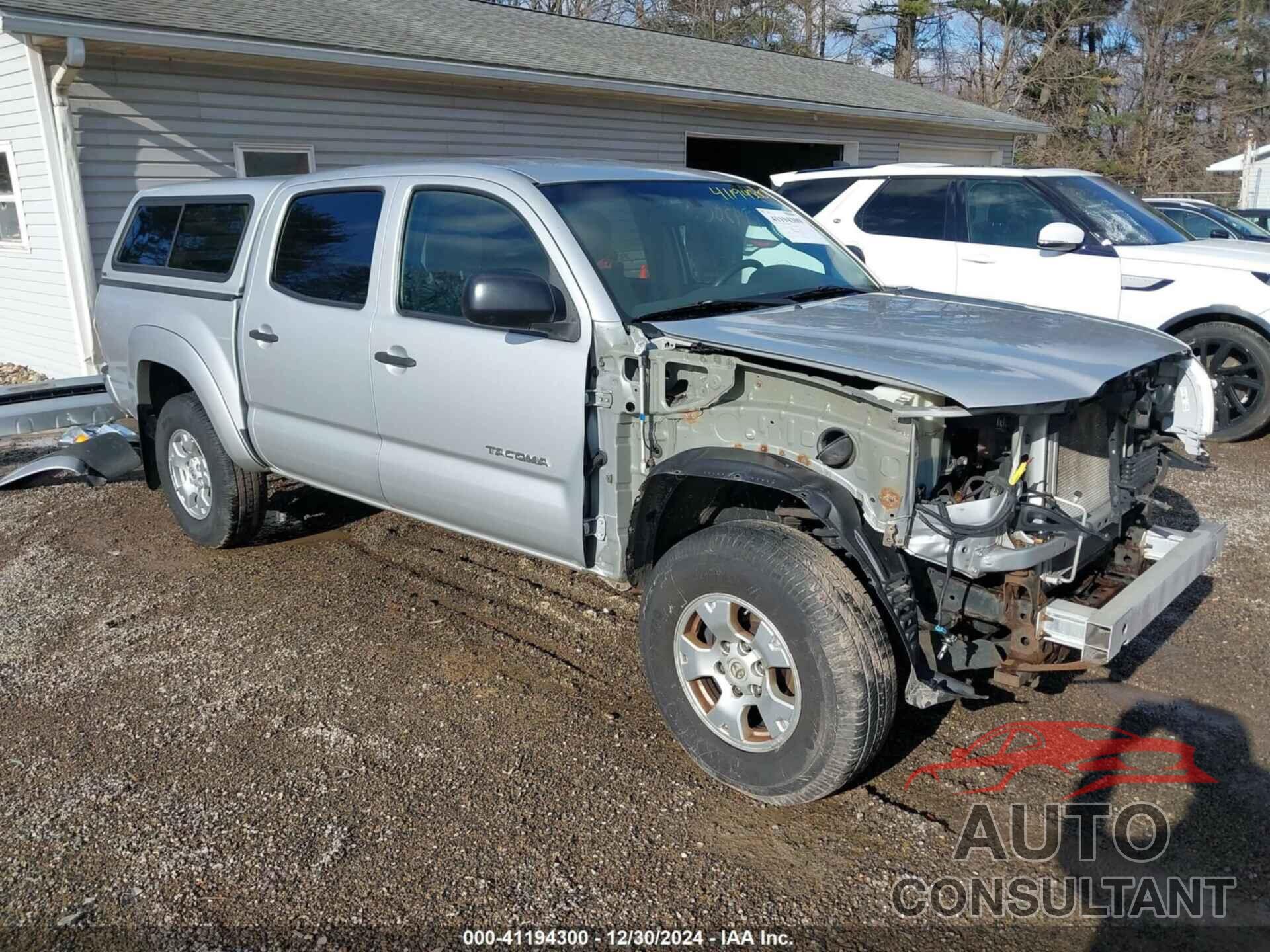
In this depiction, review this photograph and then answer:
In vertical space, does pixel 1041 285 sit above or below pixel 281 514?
above

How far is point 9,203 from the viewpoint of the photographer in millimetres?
10461

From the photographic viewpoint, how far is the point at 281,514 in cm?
639

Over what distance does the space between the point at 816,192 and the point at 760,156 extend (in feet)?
36.2

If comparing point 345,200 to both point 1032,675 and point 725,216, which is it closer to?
point 725,216

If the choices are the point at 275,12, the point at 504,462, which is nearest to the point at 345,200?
the point at 504,462

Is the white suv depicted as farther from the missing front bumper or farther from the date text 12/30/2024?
the date text 12/30/2024

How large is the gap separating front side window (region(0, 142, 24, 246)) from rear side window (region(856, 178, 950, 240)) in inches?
317

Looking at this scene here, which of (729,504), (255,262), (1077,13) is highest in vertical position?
(1077,13)

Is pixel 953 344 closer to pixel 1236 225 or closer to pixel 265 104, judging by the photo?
pixel 265 104

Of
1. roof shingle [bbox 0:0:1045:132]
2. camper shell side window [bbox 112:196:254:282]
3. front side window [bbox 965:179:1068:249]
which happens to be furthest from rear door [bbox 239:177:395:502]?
roof shingle [bbox 0:0:1045:132]

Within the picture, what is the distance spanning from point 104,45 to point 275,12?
9.01 feet

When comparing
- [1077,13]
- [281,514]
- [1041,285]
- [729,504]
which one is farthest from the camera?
[1077,13]

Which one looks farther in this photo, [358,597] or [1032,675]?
[358,597]
